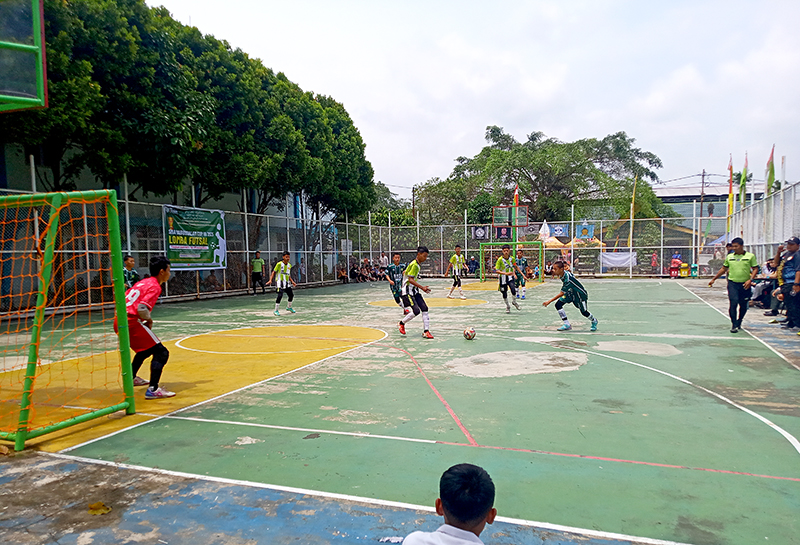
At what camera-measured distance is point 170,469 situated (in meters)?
4.47

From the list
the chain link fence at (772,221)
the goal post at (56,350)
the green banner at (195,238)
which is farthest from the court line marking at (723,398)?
the green banner at (195,238)

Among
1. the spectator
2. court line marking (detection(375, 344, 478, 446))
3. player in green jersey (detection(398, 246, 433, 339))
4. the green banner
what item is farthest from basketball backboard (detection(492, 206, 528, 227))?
court line marking (detection(375, 344, 478, 446))

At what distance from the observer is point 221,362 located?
891 centimetres

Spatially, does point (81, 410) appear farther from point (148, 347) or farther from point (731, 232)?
point (731, 232)

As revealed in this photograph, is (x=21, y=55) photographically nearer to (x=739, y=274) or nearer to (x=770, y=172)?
(x=739, y=274)

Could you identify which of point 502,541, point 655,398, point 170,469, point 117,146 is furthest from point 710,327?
point 117,146

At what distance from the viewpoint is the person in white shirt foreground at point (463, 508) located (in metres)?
2.01

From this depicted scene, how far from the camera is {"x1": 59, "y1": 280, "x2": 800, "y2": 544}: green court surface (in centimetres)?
381

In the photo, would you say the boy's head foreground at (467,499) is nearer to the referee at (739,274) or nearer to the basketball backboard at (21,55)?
the basketball backboard at (21,55)

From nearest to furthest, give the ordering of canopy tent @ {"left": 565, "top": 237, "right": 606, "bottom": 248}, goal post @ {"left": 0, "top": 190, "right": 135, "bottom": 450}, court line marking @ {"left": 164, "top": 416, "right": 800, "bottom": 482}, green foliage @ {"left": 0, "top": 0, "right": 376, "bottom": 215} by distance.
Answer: court line marking @ {"left": 164, "top": 416, "right": 800, "bottom": 482} → goal post @ {"left": 0, "top": 190, "right": 135, "bottom": 450} → green foliage @ {"left": 0, "top": 0, "right": 376, "bottom": 215} → canopy tent @ {"left": 565, "top": 237, "right": 606, "bottom": 248}

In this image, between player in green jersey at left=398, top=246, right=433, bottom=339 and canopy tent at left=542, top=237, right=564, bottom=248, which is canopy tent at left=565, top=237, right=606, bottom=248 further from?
player in green jersey at left=398, top=246, right=433, bottom=339

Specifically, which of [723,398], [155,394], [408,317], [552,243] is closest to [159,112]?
[408,317]

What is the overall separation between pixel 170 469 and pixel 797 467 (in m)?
5.27

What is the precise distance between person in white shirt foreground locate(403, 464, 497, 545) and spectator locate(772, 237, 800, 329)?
11.8 m
